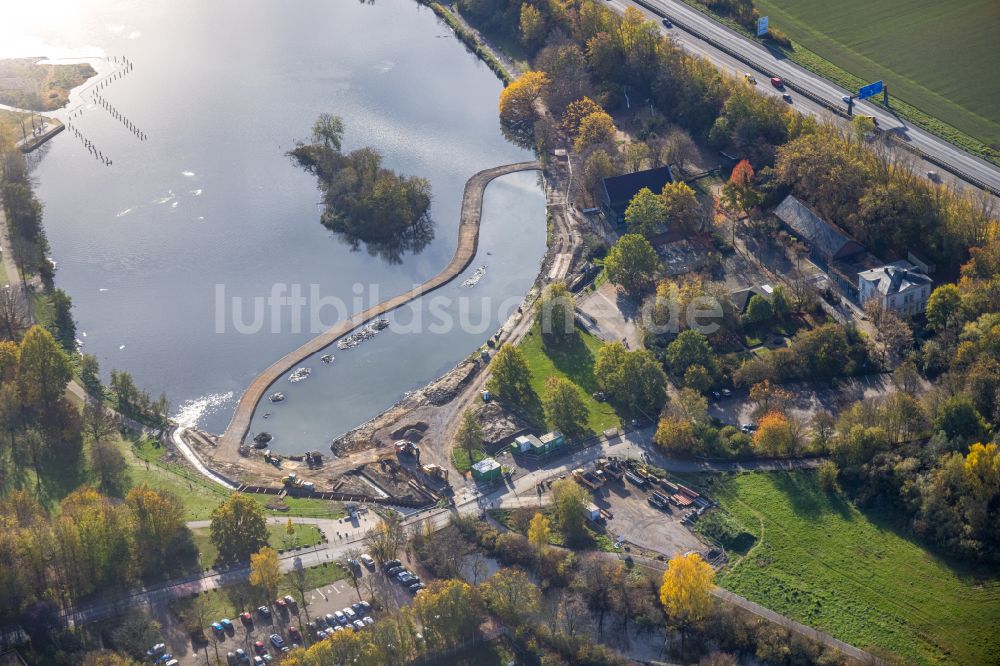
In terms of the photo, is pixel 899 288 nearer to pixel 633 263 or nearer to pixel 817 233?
pixel 817 233

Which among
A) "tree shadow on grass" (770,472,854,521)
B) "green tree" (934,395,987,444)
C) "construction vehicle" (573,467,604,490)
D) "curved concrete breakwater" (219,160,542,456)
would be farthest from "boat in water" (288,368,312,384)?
"green tree" (934,395,987,444)

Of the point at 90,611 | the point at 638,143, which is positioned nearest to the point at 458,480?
the point at 90,611

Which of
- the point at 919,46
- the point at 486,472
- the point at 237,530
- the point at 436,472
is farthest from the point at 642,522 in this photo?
the point at 919,46

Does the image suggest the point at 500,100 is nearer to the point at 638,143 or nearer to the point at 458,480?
the point at 638,143

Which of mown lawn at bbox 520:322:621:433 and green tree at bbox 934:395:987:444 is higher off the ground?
green tree at bbox 934:395:987:444

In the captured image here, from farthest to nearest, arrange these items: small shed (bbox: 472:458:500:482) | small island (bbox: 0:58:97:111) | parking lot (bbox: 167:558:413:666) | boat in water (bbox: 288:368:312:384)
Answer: small island (bbox: 0:58:97:111) < boat in water (bbox: 288:368:312:384) < small shed (bbox: 472:458:500:482) < parking lot (bbox: 167:558:413:666)

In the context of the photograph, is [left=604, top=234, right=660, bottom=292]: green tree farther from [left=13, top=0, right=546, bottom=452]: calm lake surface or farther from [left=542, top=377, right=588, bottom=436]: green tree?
[left=542, top=377, right=588, bottom=436]: green tree

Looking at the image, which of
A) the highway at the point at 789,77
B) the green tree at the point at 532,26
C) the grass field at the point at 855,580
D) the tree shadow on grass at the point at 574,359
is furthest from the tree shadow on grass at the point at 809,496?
the green tree at the point at 532,26
